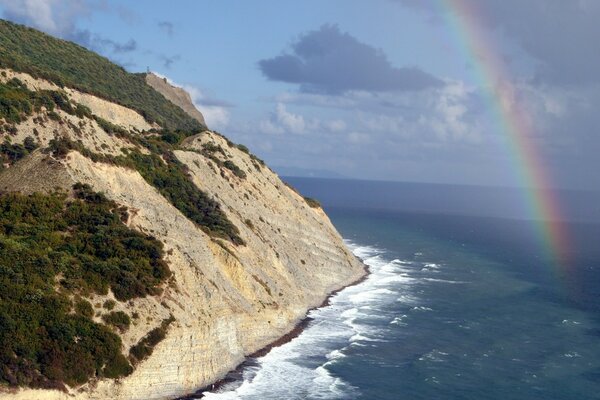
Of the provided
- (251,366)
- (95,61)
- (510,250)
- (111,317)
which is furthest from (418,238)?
(111,317)

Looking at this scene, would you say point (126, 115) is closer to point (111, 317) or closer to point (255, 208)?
point (255, 208)

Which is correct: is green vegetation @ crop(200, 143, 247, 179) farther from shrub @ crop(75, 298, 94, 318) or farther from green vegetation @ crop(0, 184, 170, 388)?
shrub @ crop(75, 298, 94, 318)

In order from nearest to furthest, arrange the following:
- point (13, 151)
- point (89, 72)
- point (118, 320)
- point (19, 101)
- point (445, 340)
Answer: point (118, 320), point (445, 340), point (13, 151), point (19, 101), point (89, 72)

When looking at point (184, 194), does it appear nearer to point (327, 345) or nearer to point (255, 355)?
point (255, 355)

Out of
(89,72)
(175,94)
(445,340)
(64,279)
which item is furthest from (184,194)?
(175,94)

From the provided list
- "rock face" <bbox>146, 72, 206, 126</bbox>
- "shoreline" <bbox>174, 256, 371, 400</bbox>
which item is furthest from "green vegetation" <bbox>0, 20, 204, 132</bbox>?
"shoreline" <bbox>174, 256, 371, 400</bbox>

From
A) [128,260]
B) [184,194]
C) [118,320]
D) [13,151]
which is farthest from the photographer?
[184,194]

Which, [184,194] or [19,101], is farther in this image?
[184,194]
